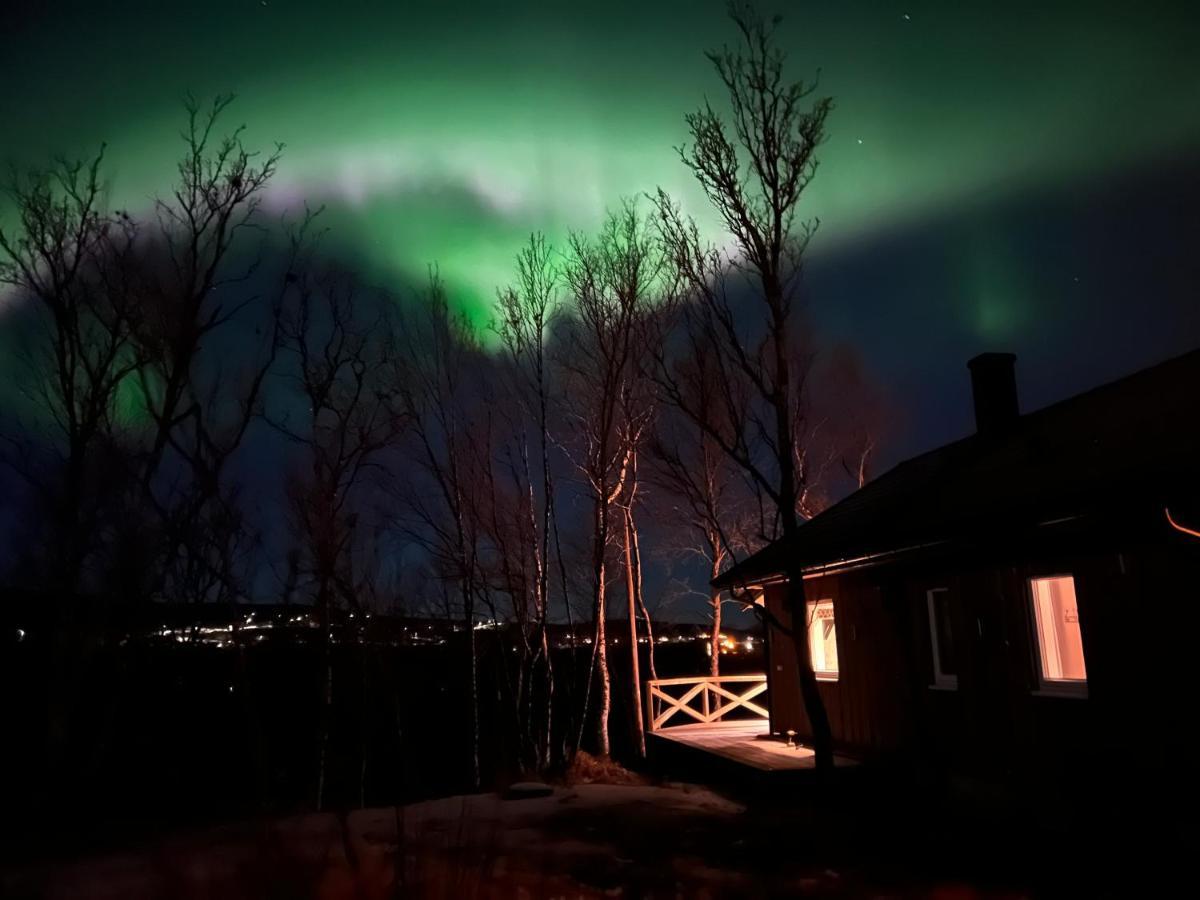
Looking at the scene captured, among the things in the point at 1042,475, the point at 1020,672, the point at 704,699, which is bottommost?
the point at 704,699

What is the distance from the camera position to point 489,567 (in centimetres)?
1703

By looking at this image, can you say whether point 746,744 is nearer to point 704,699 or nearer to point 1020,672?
point 704,699

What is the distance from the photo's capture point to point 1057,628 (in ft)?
26.9

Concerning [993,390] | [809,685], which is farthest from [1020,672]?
[993,390]

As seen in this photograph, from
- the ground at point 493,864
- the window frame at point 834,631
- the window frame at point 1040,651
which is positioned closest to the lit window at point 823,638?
the window frame at point 834,631

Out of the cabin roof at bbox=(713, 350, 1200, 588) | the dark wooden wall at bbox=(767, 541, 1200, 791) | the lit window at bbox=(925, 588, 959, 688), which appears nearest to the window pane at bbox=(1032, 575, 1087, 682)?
the dark wooden wall at bbox=(767, 541, 1200, 791)

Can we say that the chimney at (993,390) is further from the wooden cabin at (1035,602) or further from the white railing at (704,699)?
the white railing at (704,699)

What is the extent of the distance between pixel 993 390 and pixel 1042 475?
5.21 m

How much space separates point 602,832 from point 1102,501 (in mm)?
5219

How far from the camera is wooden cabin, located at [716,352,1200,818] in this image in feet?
21.9

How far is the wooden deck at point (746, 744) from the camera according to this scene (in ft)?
35.3

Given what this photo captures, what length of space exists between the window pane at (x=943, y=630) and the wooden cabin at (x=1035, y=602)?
22 millimetres

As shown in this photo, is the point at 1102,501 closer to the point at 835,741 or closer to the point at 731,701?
the point at 835,741

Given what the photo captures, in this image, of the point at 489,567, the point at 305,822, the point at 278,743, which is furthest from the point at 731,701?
the point at 278,743
